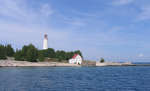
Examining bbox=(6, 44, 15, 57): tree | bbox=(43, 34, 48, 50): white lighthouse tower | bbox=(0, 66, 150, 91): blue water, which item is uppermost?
bbox=(43, 34, 48, 50): white lighthouse tower

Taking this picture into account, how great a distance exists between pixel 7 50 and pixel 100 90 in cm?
10419

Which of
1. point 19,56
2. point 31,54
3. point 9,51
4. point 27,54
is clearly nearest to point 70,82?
point 31,54

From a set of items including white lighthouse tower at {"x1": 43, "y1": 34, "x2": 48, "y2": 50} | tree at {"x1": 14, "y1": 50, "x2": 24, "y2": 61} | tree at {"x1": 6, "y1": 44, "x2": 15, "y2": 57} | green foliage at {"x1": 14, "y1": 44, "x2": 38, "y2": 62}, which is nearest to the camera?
A: tree at {"x1": 14, "y1": 50, "x2": 24, "y2": 61}

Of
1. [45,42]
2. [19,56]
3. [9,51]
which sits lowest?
[19,56]

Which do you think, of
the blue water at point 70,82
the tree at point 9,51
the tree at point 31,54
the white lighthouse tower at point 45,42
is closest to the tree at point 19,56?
the tree at point 31,54

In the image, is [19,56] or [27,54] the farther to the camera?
[27,54]

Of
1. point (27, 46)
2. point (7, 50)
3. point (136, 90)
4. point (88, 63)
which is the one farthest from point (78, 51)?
point (136, 90)

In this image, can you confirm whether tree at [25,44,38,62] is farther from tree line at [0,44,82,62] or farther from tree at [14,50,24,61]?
tree at [14,50,24,61]

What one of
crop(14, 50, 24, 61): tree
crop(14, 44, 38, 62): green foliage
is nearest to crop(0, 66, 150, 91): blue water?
crop(14, 44, 38, 62): green foliage

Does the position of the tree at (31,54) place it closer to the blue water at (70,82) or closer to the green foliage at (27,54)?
the green foliage at (27,54)

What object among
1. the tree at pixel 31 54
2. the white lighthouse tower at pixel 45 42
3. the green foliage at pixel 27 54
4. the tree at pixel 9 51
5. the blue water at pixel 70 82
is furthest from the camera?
the white lighthouse tower at pixel 45 42

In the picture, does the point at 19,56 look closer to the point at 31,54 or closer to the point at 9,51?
the point at 31,54

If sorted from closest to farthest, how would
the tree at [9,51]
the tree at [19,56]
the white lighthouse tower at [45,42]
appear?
the tree at [19,56]
the tree at [9,51]
the white lighthouse tower at [45,42]

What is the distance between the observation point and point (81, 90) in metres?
28.3
